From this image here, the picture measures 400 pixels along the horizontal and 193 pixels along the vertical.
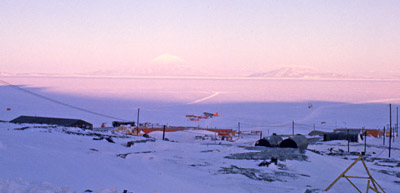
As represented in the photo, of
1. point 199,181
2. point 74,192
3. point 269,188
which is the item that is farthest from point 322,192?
point 74,192

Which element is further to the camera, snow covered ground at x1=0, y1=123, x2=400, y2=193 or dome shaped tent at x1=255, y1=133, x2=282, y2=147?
dome shaped tent at x1=255, y1=133, x2=282, y2=147

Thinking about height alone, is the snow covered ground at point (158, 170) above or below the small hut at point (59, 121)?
below

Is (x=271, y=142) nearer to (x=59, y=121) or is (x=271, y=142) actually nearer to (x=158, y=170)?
(x=158, y=170)

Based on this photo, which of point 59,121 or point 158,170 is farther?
point 59,121

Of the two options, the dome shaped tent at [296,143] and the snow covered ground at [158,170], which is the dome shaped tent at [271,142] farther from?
the snow covered ground at [158,170]

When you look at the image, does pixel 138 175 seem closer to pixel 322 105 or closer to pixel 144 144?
pixel 144 144

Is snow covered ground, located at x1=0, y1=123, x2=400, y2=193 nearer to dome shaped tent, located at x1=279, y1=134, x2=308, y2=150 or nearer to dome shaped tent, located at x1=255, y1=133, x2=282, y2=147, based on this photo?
dome shaped tent, located at x1=279, y1=134, x2=308, y2=150

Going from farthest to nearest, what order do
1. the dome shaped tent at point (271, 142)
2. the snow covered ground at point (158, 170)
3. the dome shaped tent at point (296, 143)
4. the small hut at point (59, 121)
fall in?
the small hut at point (59, 121)
the dome shaped tent at point (271, 142)
the dome shaped tent at point (296, 143)
the snow covered ground at point (158, 170)

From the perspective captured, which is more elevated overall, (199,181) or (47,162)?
(47,162)

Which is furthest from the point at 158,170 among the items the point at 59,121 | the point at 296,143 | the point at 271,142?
the point at 59,121

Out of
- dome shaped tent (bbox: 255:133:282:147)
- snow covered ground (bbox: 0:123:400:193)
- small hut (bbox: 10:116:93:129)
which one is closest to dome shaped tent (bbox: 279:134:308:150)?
dome shaped tent (bbox: 255:133:282:147)

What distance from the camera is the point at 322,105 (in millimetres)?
83938

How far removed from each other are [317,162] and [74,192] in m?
13.0

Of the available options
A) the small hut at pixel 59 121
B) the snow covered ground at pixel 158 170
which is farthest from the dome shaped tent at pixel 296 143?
the small hut at pixel 59 121
